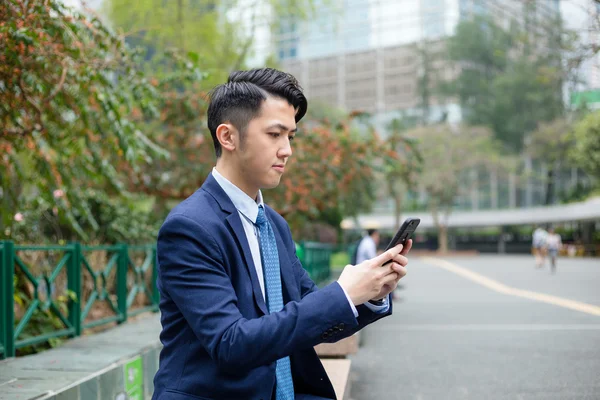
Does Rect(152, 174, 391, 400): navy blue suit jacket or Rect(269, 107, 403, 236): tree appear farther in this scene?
Rect(269, 107, 403, 236): tree

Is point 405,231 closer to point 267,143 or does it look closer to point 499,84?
point 267,143

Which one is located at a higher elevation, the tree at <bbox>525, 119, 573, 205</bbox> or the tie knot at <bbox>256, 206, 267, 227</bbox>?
the tree at <bbox>525, 119, 573, 205</bbox>

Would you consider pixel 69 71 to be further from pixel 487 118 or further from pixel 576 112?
pixel 487 118

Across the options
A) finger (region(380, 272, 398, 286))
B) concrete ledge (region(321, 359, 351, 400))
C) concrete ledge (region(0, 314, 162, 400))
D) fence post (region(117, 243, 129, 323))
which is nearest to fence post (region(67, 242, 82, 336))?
concrete ledge (region(0, 314, 162, 400))

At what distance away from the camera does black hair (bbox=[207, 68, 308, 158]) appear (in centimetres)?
221

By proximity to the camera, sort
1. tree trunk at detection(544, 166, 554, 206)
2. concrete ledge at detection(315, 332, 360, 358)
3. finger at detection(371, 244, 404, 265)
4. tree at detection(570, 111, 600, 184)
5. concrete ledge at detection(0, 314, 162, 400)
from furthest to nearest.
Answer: tree trunk at detection(544, 166, 554, 206)
tree at detection(570, 111, 600, 184)
concrete ledge at detection(315, 332, 360, 358)
concrete ledge at detection(0, 314, 162, 400)
finger at detection(371, 244, 404, 265)

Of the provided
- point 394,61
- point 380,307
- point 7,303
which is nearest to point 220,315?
point 380,307

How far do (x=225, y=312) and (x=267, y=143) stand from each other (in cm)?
57

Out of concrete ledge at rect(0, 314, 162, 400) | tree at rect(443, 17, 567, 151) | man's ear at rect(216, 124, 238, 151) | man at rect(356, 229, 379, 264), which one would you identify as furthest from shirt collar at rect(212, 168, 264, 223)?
tree at rect(443, 17, 567, 151)

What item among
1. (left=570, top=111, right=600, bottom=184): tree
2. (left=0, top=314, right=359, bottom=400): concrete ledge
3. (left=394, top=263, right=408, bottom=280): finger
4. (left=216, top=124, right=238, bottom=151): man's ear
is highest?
(left=570, top=111, right=600, bottom=184): tree

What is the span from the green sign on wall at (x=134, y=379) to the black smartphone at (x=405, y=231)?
3.35 m

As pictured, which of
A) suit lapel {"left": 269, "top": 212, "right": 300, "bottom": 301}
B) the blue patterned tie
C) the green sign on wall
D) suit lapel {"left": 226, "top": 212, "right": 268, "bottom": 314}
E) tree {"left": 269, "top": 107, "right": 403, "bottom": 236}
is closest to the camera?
suit lapel {"left": 226, "top": 212, "right": 268, "bottom": 314}

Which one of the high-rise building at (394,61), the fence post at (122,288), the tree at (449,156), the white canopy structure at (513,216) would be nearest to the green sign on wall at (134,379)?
the fence post at (122,288)

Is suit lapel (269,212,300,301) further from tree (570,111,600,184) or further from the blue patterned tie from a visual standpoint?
tree (570,111,600,184)
